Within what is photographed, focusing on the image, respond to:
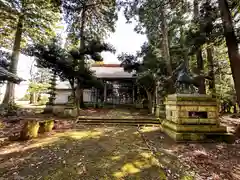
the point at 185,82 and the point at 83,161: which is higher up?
the point at 185,82

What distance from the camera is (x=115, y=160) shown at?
10.7ft

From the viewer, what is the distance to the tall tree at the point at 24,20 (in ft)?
32.2

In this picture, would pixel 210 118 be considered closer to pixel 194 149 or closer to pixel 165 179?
pixel 194 149

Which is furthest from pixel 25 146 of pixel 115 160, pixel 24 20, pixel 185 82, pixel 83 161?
pixel 24 20

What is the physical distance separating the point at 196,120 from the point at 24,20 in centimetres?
1299

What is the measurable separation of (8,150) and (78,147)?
1.77 m

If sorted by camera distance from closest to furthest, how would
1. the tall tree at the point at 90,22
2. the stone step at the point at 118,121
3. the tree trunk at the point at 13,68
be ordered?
the stone step at the point at 118,121
the tree trunk at the point at 13,68
the tall tree at the point at 90,22

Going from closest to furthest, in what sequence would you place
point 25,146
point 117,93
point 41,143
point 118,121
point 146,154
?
point 146,154, point 25,146, point 41,143, point 118,121, point 117,93

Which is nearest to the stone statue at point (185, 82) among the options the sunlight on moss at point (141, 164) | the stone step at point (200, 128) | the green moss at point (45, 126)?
the stone step at point (200, 128)

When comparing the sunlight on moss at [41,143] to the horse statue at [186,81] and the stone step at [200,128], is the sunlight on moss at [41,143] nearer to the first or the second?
the stone step at [200,128]

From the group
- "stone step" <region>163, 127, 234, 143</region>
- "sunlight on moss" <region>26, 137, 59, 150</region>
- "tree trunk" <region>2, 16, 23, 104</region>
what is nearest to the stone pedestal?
"stone step" <region>163, 127, 234, 143</region>

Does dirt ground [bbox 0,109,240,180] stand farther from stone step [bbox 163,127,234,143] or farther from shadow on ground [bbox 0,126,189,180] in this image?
stone step [bbox 163,127,234,143]

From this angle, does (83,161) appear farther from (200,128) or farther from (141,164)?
(200,128)

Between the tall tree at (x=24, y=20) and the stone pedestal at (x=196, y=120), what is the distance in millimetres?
9354
